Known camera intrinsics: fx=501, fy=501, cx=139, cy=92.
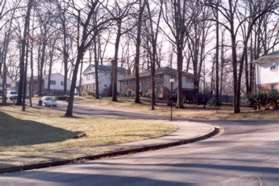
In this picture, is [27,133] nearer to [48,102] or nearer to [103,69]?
[48,102]

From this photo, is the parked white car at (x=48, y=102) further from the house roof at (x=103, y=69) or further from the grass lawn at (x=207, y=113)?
the house roof at (x=103, y=69)

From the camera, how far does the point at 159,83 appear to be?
82250 mm

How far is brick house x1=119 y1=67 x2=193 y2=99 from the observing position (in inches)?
3045

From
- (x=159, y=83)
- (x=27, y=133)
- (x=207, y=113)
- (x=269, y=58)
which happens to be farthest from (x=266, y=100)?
(x=159, y=83)

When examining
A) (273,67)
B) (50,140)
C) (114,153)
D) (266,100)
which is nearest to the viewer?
(114,153)

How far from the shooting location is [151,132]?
78.4 feet

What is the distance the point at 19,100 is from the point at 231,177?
53.3 metres

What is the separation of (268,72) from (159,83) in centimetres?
2885

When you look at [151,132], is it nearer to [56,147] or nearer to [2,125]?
[56,147]

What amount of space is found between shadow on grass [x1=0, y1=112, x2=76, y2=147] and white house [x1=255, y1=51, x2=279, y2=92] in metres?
31.6

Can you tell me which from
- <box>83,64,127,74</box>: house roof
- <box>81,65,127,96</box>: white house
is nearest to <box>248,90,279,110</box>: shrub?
<box>81,65,127,96</box>: white house

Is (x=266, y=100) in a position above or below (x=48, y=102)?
above

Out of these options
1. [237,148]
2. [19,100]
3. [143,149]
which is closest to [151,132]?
[143,149]

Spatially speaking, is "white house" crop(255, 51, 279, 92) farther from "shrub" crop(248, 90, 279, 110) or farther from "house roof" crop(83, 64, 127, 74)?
"house roof" crop(83, 64, 127, 74)
